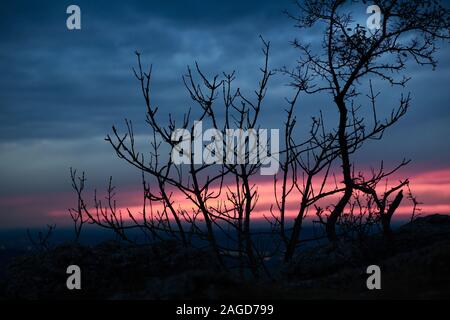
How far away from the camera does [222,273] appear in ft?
13.5

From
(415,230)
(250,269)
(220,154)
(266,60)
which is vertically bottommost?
(250,269)

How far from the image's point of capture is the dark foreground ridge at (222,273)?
398 cm

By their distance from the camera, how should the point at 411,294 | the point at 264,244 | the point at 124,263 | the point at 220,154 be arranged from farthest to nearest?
1. the point at 264,244
2. the point at 220,154
3. the point at 124,263
4. the point at 411,294

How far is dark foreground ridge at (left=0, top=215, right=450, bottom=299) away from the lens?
3.98 meters

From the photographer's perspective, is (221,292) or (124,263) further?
(124,263)

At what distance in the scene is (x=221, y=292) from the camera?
387 cm

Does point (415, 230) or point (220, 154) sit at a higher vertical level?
point (220, 154)
